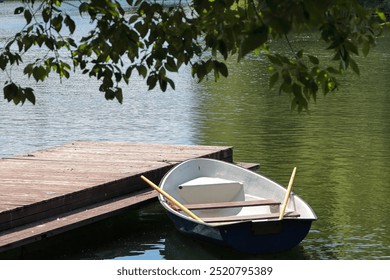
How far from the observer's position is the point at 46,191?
1221cm

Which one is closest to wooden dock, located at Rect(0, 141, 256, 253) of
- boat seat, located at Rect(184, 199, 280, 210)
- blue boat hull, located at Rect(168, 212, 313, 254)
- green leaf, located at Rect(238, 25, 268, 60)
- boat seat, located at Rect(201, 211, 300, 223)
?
boat seat, located at Rect(184, 199, 280, 210)

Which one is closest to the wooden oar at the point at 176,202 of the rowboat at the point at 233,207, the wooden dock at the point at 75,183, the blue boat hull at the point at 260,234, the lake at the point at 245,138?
the rowboat at the point at 233,207

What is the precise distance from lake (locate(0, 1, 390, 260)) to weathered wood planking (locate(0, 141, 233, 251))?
496 millimetres

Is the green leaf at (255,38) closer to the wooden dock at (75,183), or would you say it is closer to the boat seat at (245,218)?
the wooden dock at (75,183)

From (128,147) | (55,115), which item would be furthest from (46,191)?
(55,115)

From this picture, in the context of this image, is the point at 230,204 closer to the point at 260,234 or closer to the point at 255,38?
the point at 260,234

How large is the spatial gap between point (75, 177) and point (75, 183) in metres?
0.53

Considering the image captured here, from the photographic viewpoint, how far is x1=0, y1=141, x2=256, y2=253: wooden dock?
36.2 feet

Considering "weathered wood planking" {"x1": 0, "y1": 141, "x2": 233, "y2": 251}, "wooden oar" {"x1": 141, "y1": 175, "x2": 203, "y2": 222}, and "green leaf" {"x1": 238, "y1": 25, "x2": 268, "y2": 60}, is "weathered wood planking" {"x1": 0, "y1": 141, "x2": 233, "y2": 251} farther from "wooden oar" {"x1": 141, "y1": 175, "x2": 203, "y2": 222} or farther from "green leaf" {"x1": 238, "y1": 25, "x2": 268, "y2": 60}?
"green leaf" {"x1": 238, "y1": 25, "x2": 268, "y2": 60}

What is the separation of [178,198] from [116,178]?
83 centimetres

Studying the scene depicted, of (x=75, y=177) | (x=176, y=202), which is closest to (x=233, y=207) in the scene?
(x=176, y=202)

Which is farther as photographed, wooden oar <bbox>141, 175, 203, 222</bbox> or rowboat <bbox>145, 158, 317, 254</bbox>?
wooden oar <bbox>141, 175, 203, 222</bbox>

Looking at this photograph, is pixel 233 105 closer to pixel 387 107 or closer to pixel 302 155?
pixel 387 107

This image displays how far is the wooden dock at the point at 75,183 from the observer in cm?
1104
